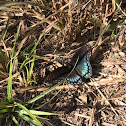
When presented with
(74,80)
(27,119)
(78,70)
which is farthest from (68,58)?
(27,119)

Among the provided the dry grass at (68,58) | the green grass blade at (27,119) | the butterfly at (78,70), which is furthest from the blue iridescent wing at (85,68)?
the green grass blade at (27,119)

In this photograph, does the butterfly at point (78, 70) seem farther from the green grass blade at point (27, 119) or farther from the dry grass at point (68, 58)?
the green grass blade at point (27, 119)

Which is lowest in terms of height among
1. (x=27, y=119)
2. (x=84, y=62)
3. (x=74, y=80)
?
(x=27, y=119)

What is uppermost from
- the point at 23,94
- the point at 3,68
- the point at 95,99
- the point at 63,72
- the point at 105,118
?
the point at 3,68

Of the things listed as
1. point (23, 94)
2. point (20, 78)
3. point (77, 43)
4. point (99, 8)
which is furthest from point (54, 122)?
point (99, 8)

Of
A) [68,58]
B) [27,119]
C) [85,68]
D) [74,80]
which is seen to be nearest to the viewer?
[27,119]

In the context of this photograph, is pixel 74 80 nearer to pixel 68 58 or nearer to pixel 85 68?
pixel 85 68

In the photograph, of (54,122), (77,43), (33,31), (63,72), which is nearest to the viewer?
(54,122)

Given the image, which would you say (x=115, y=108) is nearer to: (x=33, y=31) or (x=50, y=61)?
(x=50, y=61)

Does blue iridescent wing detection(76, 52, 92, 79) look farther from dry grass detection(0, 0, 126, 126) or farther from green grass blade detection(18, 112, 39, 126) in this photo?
green grass blade detection(18, 112, 39, 126)
